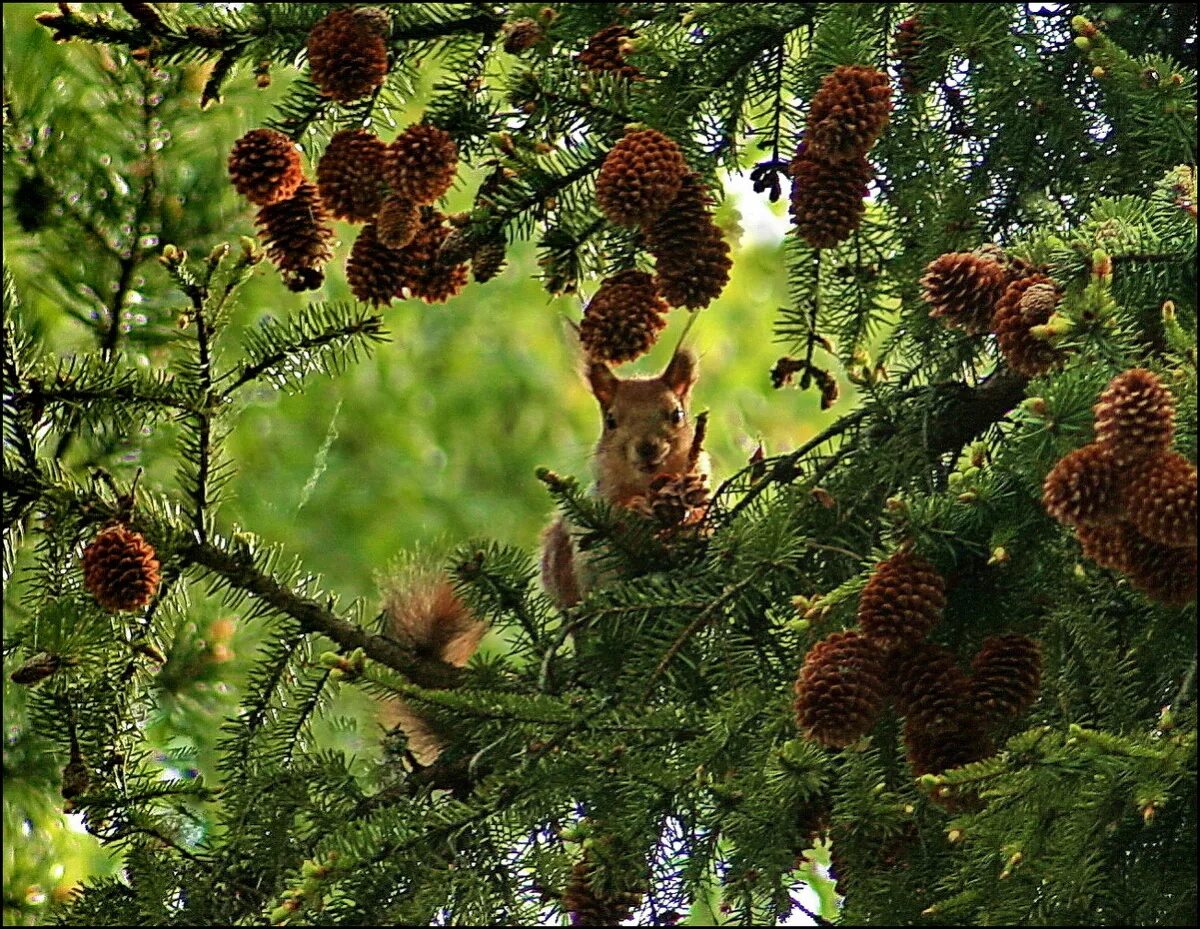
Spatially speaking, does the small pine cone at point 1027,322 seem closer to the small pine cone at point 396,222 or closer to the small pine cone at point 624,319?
the small pine cone at point 624,319

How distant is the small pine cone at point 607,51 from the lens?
1.66 meters

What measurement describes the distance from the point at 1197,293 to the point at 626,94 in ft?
2.07

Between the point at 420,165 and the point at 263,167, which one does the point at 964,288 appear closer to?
the point at 420,165

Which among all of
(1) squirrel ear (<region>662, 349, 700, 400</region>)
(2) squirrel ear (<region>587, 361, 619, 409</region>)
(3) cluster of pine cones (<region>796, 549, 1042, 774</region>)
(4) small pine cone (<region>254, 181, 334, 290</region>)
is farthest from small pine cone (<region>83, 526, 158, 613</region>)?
(1) squirrel ear (<region>662, 349, 700, 400</region>)

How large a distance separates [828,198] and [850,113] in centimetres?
9

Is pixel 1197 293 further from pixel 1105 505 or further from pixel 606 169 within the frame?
pixel 606 169

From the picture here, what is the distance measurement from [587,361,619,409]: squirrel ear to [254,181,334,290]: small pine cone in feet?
3.20

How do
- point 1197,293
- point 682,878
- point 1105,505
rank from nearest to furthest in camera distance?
point 1105,505, point 1197,293, point 682,878

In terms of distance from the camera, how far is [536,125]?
66.6 inches

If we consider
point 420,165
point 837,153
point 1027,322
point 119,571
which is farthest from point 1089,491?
point 119,571

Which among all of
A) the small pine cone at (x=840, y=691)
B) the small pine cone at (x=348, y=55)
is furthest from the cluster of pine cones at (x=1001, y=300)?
the small pine cone at (x=348, y=55)

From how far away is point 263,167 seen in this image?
162 cm

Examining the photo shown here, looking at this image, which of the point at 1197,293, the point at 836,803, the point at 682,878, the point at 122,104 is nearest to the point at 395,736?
the point at 682,878

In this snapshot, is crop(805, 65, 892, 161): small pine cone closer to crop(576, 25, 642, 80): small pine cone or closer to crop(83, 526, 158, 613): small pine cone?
crop(576, 25, 642, 80): small pine cone
